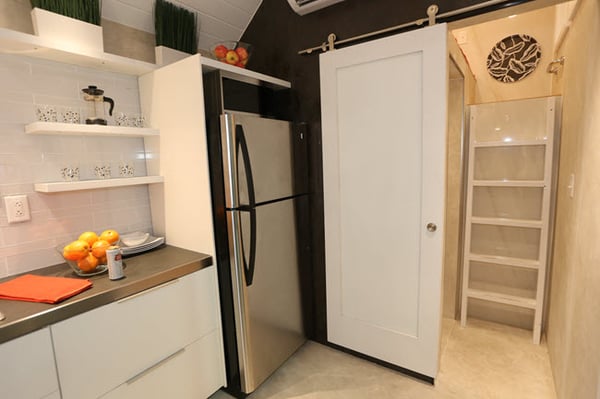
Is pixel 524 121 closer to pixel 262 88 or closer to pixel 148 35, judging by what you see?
pixel 262 88

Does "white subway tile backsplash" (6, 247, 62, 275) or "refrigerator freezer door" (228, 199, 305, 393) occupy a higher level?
"white subway tile backsplash" (6, 247, 62, 275)

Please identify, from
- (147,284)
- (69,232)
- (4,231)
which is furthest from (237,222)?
(4,231)

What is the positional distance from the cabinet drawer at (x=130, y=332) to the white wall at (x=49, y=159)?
64 cm

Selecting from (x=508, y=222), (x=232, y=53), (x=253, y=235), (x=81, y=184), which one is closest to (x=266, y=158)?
(x=253, y=235)

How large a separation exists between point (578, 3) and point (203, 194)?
90.0 inches

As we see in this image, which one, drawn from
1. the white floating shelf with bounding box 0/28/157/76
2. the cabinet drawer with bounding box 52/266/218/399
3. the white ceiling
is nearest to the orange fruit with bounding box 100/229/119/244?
the cabinet drawer with bounding box 52/266/218/399

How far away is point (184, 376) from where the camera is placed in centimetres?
164

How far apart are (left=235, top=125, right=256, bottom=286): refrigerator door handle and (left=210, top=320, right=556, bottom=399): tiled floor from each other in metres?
Result: 0.79

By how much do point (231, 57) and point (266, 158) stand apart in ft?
2.21

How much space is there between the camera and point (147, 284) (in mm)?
1446

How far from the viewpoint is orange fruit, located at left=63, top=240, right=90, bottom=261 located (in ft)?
4.66

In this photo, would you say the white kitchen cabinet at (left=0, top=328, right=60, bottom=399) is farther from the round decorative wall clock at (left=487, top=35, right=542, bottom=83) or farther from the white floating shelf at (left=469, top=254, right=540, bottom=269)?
the round decorative wall clock at (left=487, top=35, right=542, bottom=83)

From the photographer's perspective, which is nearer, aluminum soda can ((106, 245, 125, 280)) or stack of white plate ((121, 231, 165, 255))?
aluminum soda can ((106, 245, 125, 280))

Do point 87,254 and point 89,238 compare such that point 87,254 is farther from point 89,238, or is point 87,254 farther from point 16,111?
point 16,111
